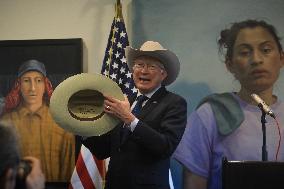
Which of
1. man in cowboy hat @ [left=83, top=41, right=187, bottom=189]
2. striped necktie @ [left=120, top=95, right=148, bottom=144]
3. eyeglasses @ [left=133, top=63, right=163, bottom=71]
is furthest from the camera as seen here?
eyeglasses @ [left=133, top=63, right=163, bottom=71]

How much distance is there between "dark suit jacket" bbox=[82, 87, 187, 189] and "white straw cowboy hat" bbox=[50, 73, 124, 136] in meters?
0.12

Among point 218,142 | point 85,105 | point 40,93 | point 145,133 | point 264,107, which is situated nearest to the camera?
point 145,133

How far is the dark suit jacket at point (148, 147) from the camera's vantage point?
1944mm

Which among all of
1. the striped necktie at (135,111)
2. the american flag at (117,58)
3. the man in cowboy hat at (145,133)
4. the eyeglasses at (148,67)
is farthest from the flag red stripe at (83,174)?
the eyeglasses at (148,67)

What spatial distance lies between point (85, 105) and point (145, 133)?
36 centimetres

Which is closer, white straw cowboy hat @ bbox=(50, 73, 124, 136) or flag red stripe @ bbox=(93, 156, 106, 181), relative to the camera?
white straw cowboy hat @ bbox=(50, 73, 124, 136)

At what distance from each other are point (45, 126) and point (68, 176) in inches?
16.4

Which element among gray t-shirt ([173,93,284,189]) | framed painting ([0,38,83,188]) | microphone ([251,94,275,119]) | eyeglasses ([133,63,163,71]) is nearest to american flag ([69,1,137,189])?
framed painting ([0,38,83,188])

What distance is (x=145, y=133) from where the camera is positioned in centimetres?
186

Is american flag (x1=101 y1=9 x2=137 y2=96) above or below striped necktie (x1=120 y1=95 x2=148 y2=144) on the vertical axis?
above

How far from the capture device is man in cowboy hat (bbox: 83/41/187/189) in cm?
191

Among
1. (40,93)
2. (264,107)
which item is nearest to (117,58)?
(40,93)

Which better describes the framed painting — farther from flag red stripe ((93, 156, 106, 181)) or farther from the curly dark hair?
the curly dark hair

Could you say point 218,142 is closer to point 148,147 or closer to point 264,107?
point 264,107
